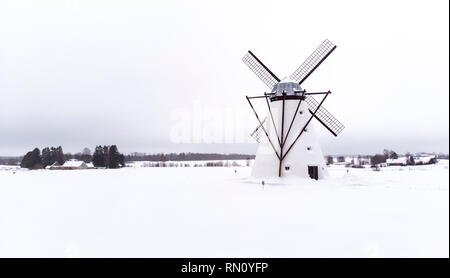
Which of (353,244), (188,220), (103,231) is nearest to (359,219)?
(353,244)

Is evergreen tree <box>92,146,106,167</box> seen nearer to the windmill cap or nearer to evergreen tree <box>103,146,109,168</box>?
evergreen tree <box>103,146,109,168</box>

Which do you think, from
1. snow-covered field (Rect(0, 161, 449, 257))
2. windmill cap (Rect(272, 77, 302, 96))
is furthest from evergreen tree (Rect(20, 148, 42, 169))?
windmill cap (Rect(272, 77, 302, 96))

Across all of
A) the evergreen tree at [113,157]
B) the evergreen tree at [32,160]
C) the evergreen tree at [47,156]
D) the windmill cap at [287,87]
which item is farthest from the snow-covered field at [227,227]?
the evergreen tree at [47,156]

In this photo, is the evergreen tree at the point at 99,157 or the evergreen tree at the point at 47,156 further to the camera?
the evergreen tree at the point at 99,157

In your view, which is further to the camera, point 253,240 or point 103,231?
point 103,231

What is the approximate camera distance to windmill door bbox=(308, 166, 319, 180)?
68.1 ft

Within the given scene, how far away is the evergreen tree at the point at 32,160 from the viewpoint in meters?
46.7

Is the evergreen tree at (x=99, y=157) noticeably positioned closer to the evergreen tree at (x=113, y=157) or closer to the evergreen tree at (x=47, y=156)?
the evergreen tree at (x=113, y=157)

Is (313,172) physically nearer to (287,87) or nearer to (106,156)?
(287,87)

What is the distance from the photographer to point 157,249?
20.7 feet

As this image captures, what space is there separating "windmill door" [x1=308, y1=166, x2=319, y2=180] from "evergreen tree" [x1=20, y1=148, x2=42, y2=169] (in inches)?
1876

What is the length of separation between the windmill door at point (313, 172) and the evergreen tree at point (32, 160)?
156 feet
